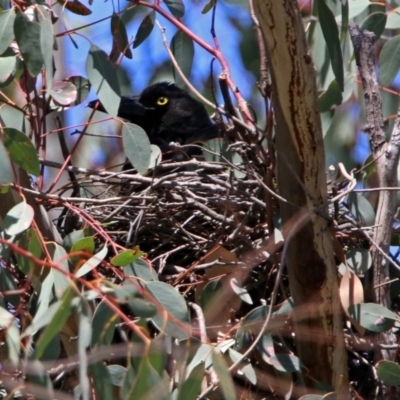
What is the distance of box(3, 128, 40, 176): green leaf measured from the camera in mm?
2238

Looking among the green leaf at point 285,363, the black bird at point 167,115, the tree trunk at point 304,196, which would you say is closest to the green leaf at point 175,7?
the tree trunk at point 304,196

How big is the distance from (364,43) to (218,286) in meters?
0.81

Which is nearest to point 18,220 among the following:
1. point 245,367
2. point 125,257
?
point 125,257

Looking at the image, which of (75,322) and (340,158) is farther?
(340,158)

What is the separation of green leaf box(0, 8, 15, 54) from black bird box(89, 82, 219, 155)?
1.98 metres

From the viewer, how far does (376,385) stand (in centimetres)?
266

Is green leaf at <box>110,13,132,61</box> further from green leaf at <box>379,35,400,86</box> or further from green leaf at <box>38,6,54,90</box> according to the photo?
green leaf at <box>379,35,400,86</box>

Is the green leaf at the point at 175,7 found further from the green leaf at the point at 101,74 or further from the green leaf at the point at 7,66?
the green leaf at the point at 7,66

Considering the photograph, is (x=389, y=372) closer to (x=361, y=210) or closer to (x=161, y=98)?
(x=361, y=210)

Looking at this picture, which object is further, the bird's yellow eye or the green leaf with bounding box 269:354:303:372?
the bird's yellow eye

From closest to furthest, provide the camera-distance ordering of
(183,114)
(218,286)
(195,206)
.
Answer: (218,286)
(195,206)
(183,114)

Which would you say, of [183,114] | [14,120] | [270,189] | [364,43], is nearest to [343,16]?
[364,43]

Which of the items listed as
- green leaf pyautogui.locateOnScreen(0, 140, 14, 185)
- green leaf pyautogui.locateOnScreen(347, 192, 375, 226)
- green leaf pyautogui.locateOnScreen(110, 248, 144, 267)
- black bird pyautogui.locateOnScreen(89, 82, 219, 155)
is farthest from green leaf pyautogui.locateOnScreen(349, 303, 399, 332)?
black bird pyautogui.locateOnScreen(89, 82, 219, 155)

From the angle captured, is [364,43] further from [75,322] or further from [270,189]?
[75,322]
